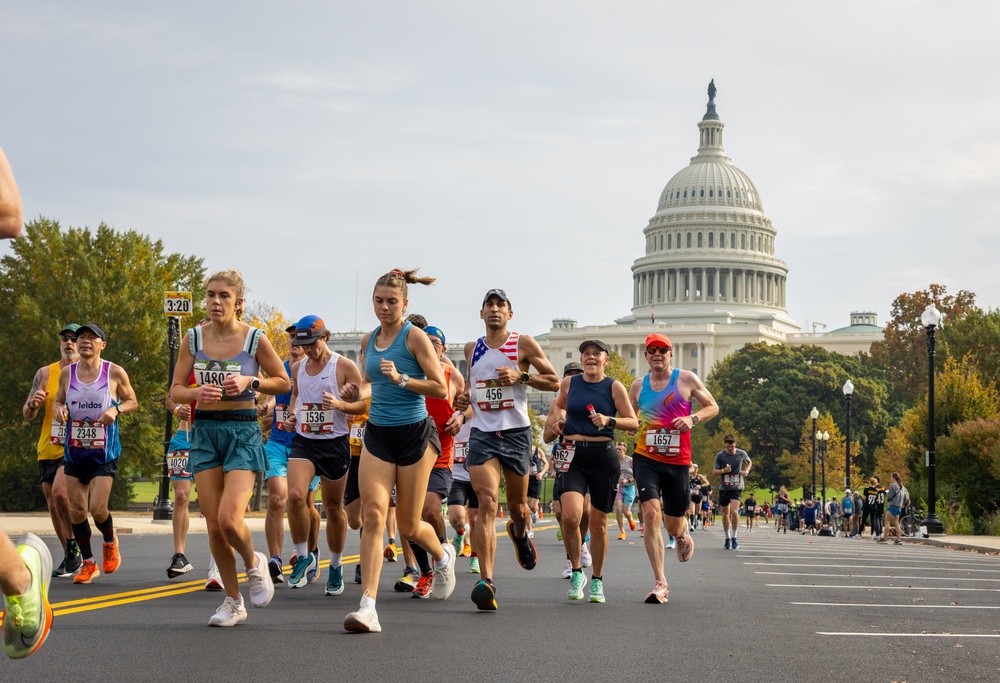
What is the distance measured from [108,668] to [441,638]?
215cm

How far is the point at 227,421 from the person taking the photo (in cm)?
962

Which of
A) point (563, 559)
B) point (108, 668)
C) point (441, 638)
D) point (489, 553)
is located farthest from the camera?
point (563, 559)

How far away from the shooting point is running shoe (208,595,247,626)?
944 centimetres

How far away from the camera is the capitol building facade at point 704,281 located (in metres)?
172

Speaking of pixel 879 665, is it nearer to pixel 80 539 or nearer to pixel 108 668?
pixel 108 668

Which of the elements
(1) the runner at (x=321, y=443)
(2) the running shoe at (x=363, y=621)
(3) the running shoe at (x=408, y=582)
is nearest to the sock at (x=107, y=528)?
(1) the runner at (x=321, y=443)

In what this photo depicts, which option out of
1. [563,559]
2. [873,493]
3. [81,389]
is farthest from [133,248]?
[81,389]

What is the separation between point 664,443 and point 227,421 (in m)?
4.22

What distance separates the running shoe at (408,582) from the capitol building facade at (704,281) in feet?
513

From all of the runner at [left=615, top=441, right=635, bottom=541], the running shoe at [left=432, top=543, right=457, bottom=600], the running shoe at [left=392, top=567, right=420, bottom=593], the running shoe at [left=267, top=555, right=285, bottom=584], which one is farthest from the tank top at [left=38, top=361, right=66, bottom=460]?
the runner at [left=615, top=441, right=635, bottom=541]

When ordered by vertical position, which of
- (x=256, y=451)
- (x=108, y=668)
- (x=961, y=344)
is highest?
(x=961, y=344)

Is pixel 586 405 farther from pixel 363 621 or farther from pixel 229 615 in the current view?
pixel 229 615

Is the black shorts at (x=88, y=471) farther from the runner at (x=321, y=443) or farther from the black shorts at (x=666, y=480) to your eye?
the black shorts at (x=666, y=480)

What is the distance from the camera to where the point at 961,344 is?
6619cm
